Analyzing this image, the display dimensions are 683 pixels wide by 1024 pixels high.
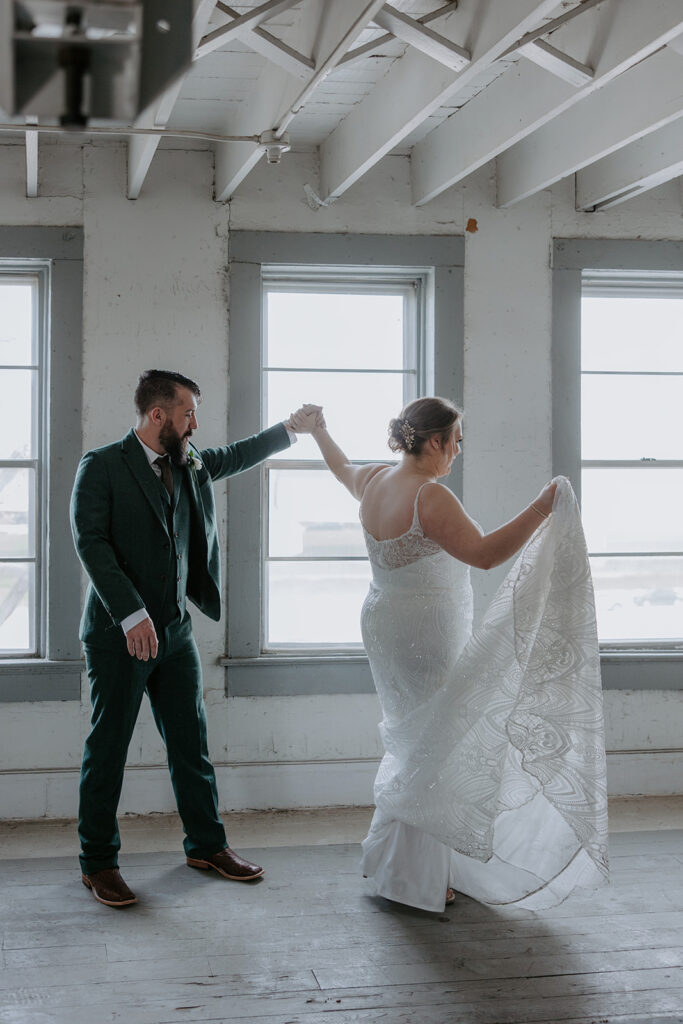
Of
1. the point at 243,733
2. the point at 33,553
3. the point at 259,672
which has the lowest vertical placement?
the point at 243,733

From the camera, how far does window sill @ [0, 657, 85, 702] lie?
4.23m

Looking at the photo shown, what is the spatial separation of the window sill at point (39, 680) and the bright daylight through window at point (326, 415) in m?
0.89

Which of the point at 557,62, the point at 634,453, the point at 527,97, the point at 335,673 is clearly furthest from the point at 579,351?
the point at 335,673

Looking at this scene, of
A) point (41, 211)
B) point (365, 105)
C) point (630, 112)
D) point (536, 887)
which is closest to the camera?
point (536, 887)

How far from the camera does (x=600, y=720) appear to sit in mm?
3057

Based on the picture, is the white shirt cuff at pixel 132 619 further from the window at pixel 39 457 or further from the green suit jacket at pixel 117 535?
the window at pixel 39 457

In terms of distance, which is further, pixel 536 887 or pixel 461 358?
pixel 461 358

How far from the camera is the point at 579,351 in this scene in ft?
15.1

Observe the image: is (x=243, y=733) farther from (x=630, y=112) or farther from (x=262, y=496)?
(x=630, y=112)

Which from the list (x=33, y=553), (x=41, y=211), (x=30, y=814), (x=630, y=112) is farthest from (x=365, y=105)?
(x=30, y=814)

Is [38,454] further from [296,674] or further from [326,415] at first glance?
[296,674]

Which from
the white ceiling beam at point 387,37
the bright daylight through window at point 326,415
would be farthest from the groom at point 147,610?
the white ceiling beam at point 387,37

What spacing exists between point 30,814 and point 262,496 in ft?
5.68

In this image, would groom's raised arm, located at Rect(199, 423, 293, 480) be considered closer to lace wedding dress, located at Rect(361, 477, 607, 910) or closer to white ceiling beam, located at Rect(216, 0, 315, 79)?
lace wedding dress, located at Rect(361, 477, 607, 910)
